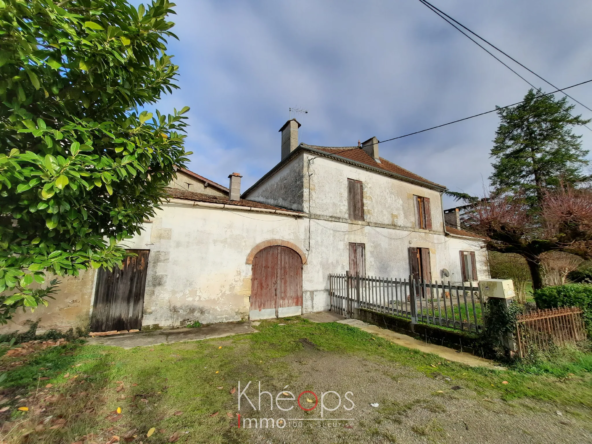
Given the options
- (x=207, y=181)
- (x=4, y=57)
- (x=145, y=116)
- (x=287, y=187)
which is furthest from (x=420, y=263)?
(x=4, y=57)

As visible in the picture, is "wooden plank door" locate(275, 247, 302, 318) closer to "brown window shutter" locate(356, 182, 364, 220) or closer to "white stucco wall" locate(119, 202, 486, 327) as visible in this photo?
"white stucco wall" locate(119, 202, 486, 327)

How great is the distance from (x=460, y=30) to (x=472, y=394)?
285 inches

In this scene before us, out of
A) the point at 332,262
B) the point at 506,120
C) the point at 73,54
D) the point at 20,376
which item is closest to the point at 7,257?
the point at 73,54

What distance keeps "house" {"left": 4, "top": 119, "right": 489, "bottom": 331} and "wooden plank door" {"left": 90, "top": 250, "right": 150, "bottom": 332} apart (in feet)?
0.08

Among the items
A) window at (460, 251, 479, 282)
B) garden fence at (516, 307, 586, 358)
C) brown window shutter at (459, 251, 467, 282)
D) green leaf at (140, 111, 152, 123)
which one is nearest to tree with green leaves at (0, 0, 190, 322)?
green leaf at (140, 111, 152, 123)

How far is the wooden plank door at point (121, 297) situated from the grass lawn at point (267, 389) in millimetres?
1097

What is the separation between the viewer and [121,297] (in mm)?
6430

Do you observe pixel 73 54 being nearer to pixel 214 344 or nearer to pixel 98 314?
pixel 214 344

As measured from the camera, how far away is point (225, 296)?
7.57 m

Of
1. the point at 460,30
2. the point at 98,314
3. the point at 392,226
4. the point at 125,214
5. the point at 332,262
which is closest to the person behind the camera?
the point at 125,214

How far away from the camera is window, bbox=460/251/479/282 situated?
14907mm

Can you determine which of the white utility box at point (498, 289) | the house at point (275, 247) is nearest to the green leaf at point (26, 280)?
the house at point (275, 247)

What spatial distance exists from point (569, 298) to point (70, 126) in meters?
8.84

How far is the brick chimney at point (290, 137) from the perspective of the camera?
11.3 meters
